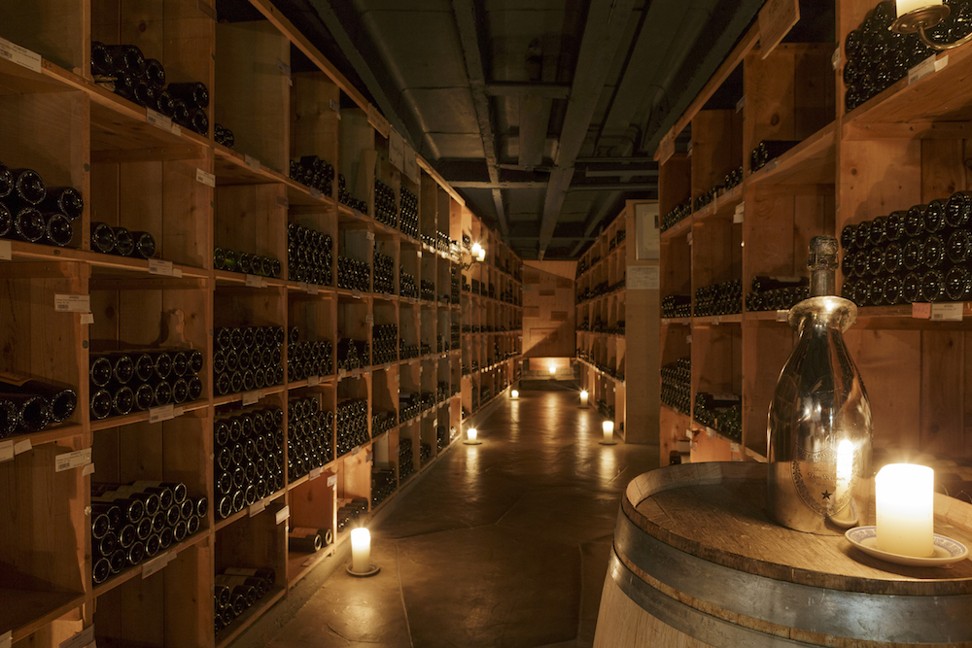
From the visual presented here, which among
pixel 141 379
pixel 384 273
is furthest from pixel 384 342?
pixel 141 379

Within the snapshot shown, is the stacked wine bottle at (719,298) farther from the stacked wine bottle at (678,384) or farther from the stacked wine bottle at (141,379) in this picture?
the stacked wine bottle at (141,379)

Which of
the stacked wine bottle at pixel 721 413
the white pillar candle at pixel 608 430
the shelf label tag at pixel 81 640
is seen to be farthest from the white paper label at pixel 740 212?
the white pillar candle at pixel 608 430

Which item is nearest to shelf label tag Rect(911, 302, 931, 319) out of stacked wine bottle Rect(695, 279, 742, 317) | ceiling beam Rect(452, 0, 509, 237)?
stacked wine bottle Rect(695, 279, 742, 317)

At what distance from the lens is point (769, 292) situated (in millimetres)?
3156

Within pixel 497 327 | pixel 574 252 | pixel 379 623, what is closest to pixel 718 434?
pixel 379 623

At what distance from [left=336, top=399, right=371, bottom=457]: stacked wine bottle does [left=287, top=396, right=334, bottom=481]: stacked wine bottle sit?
0.60 feet

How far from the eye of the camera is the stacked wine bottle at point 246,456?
292cm

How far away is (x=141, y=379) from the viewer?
241 cm

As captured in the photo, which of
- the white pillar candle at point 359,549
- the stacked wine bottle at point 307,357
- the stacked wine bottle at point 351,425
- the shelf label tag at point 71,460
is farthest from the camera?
the stacked wine bottle at point 351,425

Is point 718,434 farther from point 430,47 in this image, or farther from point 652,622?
point 430,47

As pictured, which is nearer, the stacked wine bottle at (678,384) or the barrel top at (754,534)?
the barrel top at (754,534)

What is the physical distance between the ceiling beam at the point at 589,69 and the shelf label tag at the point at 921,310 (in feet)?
8.72

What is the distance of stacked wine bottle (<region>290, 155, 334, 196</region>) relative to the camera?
3645 mm

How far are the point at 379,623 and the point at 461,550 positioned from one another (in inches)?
43.6
